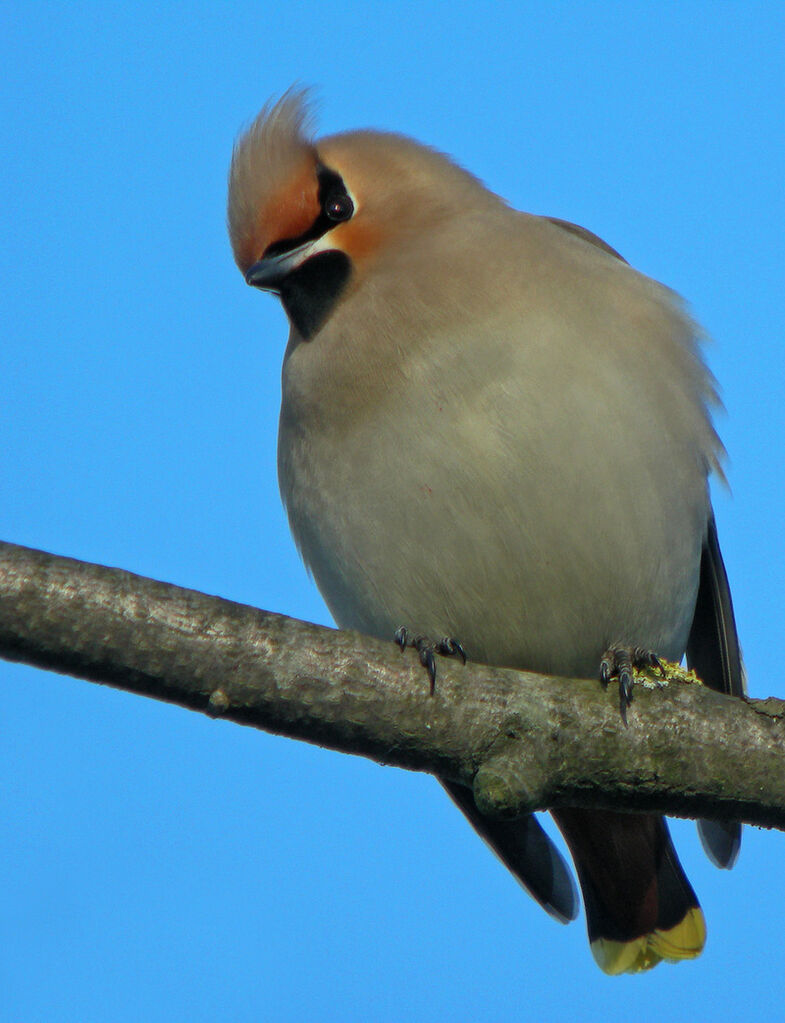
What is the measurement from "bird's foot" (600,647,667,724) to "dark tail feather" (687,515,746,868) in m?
1.13

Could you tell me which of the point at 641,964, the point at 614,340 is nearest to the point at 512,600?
the point at 614,340

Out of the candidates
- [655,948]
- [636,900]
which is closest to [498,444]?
[636,900]

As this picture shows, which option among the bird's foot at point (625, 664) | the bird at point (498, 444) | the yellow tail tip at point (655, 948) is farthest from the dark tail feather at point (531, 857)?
the bird's foot at point (625, 664)

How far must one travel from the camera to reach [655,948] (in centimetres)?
526

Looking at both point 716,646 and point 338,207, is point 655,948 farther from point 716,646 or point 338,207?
point 338,207

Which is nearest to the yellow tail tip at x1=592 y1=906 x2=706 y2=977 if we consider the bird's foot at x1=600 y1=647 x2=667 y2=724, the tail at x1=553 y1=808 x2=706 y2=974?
the tail at x1=553 y1=808 x2=706 y2=974

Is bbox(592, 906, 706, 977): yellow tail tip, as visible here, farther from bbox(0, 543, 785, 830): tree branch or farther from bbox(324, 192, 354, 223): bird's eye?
bbox(324, 192, 354, 223): bird's eye

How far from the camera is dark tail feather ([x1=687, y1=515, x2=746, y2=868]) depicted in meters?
5.19

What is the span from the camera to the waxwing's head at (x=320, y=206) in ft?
16.3

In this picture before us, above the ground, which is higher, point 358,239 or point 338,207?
point 338,207

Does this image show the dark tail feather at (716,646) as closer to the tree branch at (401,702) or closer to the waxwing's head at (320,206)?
the tree branch at (401,702)

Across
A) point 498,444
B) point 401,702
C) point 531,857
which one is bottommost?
point 401,702

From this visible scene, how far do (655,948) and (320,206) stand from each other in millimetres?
3068

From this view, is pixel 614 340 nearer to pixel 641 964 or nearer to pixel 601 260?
pixel 601 260
